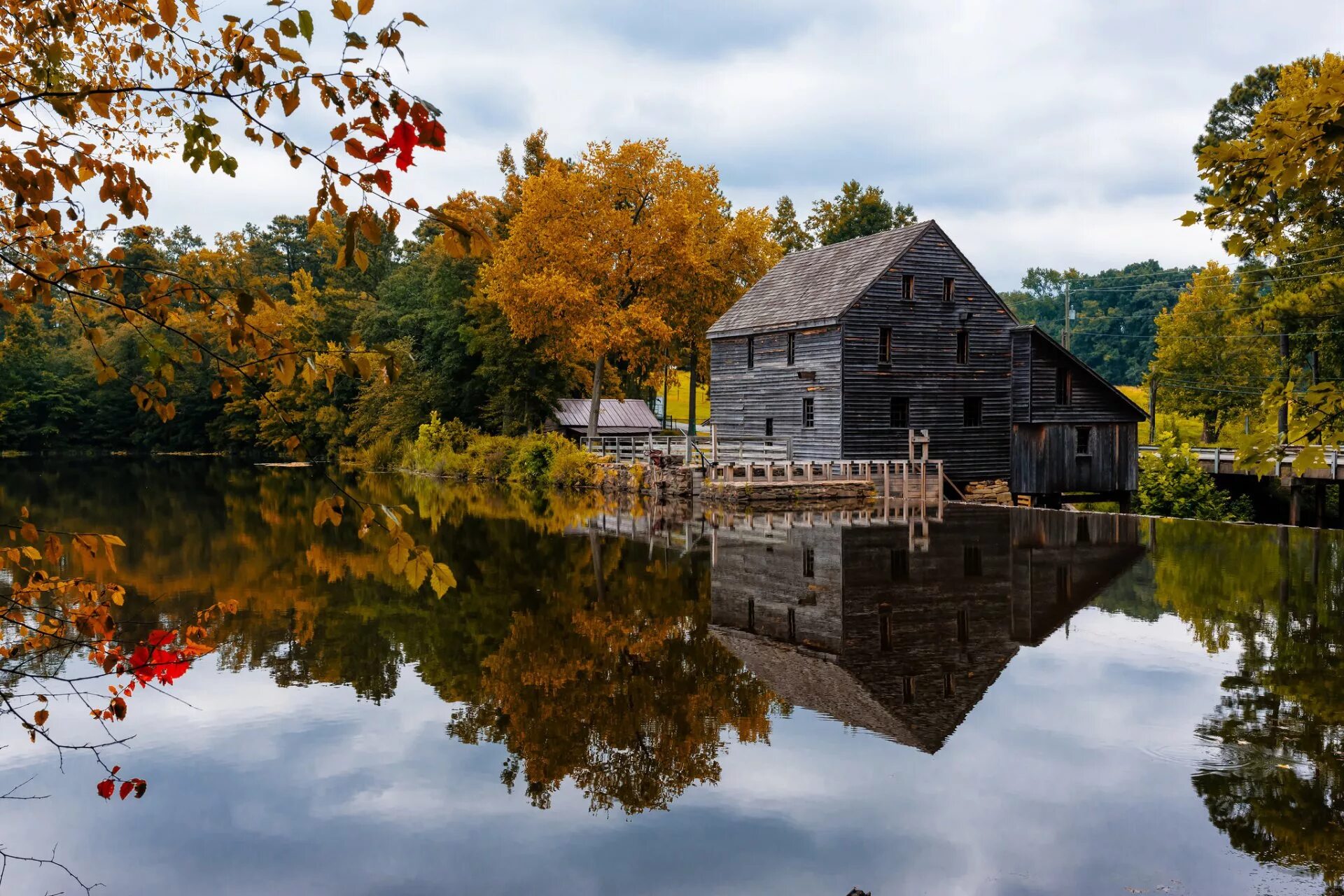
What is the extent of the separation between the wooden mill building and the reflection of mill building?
9.70m

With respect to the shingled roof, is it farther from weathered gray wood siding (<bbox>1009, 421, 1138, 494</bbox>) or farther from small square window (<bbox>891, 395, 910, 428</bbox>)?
weathered gray wood siding (<bbox>1009, 421, 1138, 494</bbox>)

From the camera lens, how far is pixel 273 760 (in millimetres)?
10102

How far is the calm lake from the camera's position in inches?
305

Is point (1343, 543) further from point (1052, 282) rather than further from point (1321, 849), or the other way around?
point (1052, 282)

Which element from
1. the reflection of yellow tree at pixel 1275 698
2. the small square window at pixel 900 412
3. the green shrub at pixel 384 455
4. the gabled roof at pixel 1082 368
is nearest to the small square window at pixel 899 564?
the reflection of yellow tree at pixel 1275 698

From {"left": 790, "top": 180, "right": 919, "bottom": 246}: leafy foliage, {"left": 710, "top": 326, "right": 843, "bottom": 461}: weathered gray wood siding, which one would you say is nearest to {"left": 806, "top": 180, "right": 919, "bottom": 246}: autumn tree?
{"left": 790, "top": 180, "right": 919, "bottom": 246}: leafy foliage

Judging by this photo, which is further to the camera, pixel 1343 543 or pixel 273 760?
pixel 1343 543

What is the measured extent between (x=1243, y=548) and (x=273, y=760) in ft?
77.9

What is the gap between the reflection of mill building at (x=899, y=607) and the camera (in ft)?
39.2

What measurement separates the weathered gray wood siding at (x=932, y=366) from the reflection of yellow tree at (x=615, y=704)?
853 inches

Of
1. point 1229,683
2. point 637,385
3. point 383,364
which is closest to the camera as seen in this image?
point 383,364

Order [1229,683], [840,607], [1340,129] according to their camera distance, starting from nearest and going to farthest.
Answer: [1340,129]
[1229,683]
[840,607]

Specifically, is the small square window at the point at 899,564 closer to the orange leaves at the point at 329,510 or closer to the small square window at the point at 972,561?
the small square window at the point at 972,561

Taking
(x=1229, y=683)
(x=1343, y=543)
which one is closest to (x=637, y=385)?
(x=1343, y=543)
